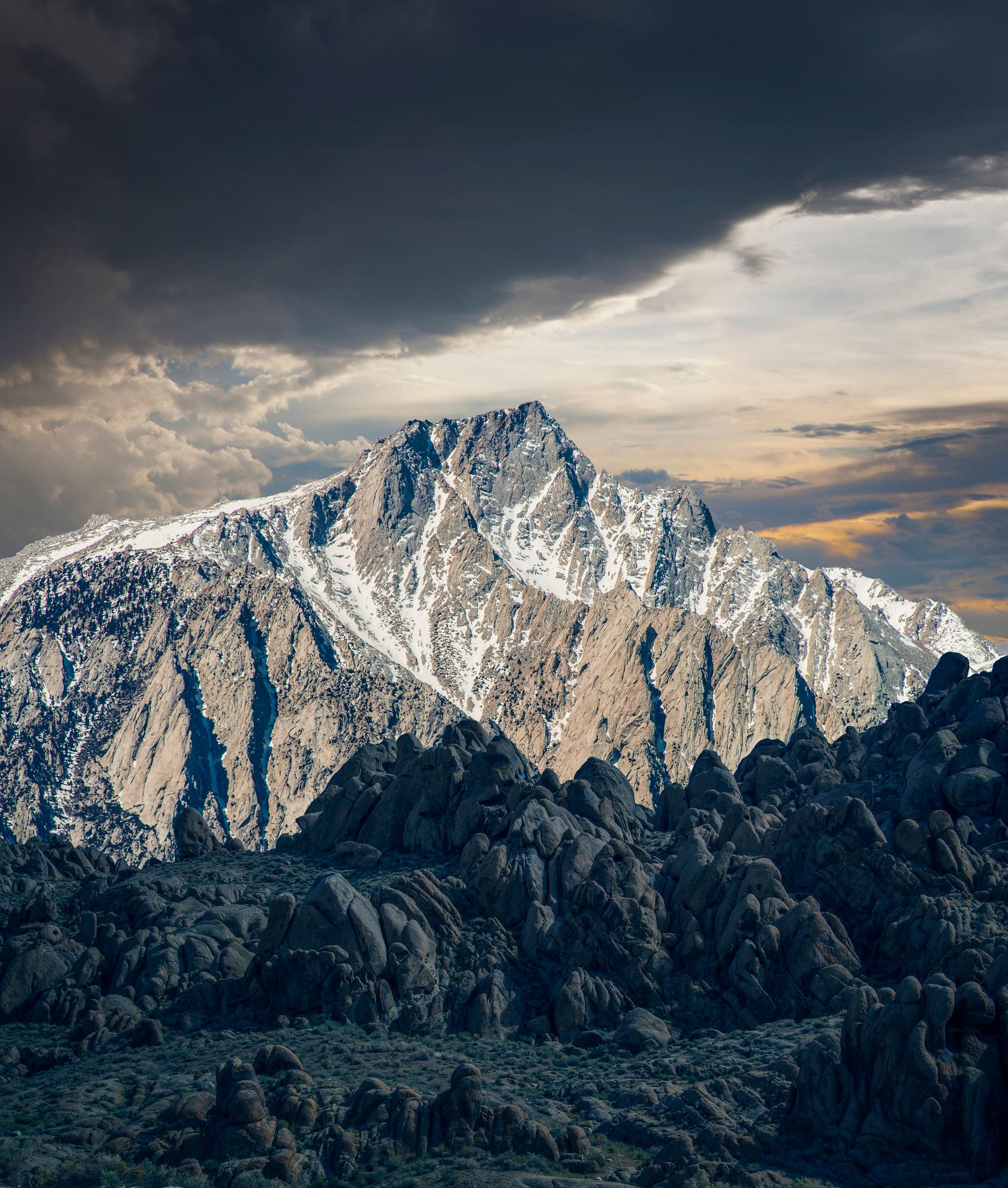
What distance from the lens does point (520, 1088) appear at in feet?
225

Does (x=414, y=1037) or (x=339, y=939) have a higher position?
(x=339, y=939)

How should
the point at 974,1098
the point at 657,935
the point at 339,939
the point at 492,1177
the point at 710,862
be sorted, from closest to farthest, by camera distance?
the point at 492,1177
the point at 974,1098
the point at 339,939
the point at 657,935
the point at 710,862

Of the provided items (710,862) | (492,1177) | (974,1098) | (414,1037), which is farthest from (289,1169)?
(710,862)

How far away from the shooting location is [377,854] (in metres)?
117

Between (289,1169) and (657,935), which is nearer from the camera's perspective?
(289,1169)

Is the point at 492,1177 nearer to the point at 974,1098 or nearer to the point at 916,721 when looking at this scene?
the point at 974,1098

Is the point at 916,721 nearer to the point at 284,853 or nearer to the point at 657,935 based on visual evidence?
the point at 657,935

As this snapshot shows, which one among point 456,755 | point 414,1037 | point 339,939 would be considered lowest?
point 414,1037

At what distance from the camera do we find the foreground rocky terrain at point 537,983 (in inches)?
2240

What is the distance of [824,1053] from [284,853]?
83.3 meters

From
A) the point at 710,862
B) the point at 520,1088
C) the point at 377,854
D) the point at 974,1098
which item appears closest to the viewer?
the point at 974,1098

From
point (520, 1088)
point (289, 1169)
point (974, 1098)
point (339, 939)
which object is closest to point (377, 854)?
point (339, 939)

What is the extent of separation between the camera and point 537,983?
3583 inches

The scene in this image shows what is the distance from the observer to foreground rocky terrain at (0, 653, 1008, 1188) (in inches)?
2240
